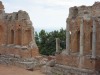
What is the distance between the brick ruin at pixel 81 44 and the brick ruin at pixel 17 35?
15.0ft

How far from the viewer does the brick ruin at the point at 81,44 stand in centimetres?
1814

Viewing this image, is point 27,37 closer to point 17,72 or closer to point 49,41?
point 17,72

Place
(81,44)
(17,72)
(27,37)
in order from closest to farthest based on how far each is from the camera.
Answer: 1. (81,44)
2. (17,72)
3. (27,37)

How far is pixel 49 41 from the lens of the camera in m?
35.6

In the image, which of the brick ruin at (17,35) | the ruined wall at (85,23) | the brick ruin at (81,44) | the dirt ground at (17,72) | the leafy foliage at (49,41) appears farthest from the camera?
the leafy foliage at (49,41)

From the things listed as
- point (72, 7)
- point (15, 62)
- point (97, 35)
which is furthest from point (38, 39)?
point (97, 35)

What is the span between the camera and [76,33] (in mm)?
20812

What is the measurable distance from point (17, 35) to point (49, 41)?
29.7 ft

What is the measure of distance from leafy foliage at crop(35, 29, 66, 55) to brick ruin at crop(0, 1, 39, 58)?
7813mm

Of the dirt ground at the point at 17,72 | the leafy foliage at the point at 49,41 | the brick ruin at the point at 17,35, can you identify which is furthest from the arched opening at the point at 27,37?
the leafy foliage at the point at 49,41

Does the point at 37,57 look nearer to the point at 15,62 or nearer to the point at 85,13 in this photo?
the point at 15,62

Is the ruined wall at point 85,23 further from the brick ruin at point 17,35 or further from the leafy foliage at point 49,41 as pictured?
the leafy foliage at point 49,41

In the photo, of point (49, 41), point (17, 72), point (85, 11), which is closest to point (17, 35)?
point (17, 72)

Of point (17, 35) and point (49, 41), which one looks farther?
point (49, 41)
